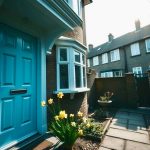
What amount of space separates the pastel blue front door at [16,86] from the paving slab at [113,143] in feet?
6.58

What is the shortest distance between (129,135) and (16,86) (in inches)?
144

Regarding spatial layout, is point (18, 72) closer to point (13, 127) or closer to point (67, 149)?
point (13, 127)

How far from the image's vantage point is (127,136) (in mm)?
4344

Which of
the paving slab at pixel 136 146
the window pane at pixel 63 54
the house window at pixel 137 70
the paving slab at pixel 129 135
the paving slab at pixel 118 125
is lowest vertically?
the paving slab at pixel 136 146

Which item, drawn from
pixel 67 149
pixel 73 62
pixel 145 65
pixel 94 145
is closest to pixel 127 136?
pixel 94 145

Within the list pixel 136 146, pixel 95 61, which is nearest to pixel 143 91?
pixel 136 146

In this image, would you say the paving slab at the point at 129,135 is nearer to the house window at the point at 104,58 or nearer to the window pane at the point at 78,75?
the window pane at the point at 78,75

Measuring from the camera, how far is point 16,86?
355 cm

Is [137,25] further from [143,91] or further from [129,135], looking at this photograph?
[129,135]

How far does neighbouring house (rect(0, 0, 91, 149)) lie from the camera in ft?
10.7

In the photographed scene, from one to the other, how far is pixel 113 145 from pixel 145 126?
2.29 meters

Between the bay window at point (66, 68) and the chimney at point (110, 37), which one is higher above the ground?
the chimney at point (110, 37)

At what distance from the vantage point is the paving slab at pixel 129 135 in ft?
13.5

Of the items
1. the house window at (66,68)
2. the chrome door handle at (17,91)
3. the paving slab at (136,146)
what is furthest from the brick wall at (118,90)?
the chrome door handle at (17,91)
